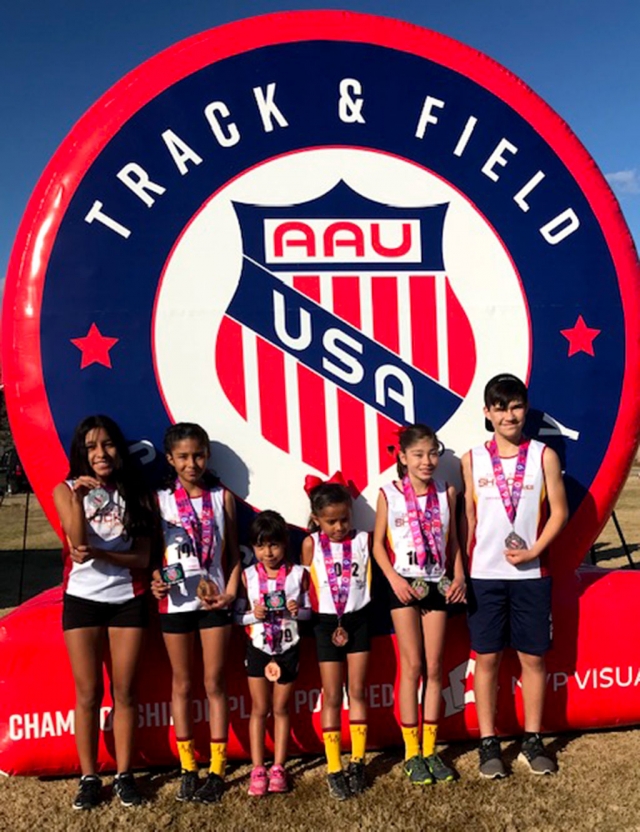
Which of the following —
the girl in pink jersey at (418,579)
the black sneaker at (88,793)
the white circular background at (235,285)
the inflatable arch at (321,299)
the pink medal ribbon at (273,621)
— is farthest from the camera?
the white circular background at (235,285)

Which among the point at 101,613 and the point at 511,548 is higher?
the point at 511,548

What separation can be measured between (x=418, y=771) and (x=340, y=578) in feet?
2.91

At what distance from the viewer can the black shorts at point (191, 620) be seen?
3207 mm

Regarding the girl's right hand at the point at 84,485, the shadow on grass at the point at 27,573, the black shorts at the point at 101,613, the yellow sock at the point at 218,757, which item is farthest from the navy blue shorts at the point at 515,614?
the shadow on grass at the point at 27,573

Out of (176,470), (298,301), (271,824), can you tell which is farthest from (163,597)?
(298,301)

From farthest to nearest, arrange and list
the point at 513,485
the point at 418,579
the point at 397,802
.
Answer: the point at 513,485 → the point at 418,579 → the point at 397,802

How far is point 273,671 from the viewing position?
3158 millimetres

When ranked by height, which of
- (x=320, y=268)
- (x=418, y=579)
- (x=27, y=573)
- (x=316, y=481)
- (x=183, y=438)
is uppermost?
(x=320, y=268)

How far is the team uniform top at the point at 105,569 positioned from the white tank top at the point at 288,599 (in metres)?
0.48

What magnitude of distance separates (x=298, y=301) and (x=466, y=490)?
1179 millimetres

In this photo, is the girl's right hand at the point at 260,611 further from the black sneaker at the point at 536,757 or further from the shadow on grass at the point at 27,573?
the shadow on grass at the point at 27,573

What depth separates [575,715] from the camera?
3641mm

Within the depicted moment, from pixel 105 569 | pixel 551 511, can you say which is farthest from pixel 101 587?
pixel 551 511

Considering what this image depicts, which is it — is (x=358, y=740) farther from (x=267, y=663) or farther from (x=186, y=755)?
(x=186, y=755)
